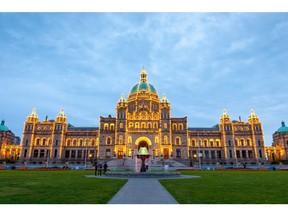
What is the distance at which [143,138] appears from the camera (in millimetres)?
74188

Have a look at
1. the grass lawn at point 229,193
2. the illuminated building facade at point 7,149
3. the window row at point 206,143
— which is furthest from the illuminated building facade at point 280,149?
the illuminated building facade at point 7,149

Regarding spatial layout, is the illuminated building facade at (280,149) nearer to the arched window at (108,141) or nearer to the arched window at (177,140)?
the arched window at (177,140)

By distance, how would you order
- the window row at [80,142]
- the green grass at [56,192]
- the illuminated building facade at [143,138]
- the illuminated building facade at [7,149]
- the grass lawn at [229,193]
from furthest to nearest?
1. the illuminated building facade at [7,149]
2. the window row at [80,142]
3. the illuminated building facade at [143,138]
4. the grass lawn at [229,193]
5. the green grass at [56,192]

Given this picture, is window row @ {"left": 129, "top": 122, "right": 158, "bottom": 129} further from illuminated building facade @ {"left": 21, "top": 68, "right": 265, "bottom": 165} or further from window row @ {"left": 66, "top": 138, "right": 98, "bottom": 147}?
window row @ {"left": 66, "top": 138, "right": 98, "bottom": 147}

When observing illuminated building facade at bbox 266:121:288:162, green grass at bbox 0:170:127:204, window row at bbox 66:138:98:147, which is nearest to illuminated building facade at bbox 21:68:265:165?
window row at bbox 66:138:98:147

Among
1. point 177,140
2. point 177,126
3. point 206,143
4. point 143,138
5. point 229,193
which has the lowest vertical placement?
point 229,193

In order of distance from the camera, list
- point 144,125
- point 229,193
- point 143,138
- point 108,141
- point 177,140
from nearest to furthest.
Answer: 1. point 229,193
2. point 143,138
3. point 144,125
4. point 108,141
5. point 177,140

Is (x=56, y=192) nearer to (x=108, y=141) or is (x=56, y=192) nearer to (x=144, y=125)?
(x=144, y=125)

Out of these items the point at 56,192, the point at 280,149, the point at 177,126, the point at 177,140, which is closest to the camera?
the point at 56,192

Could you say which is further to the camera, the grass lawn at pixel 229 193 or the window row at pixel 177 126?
the window row at pixel 177 126

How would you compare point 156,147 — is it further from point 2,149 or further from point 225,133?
point 2,149

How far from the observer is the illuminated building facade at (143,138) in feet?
243

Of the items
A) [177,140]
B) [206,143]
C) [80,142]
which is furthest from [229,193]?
[80,142]

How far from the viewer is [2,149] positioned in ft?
303
